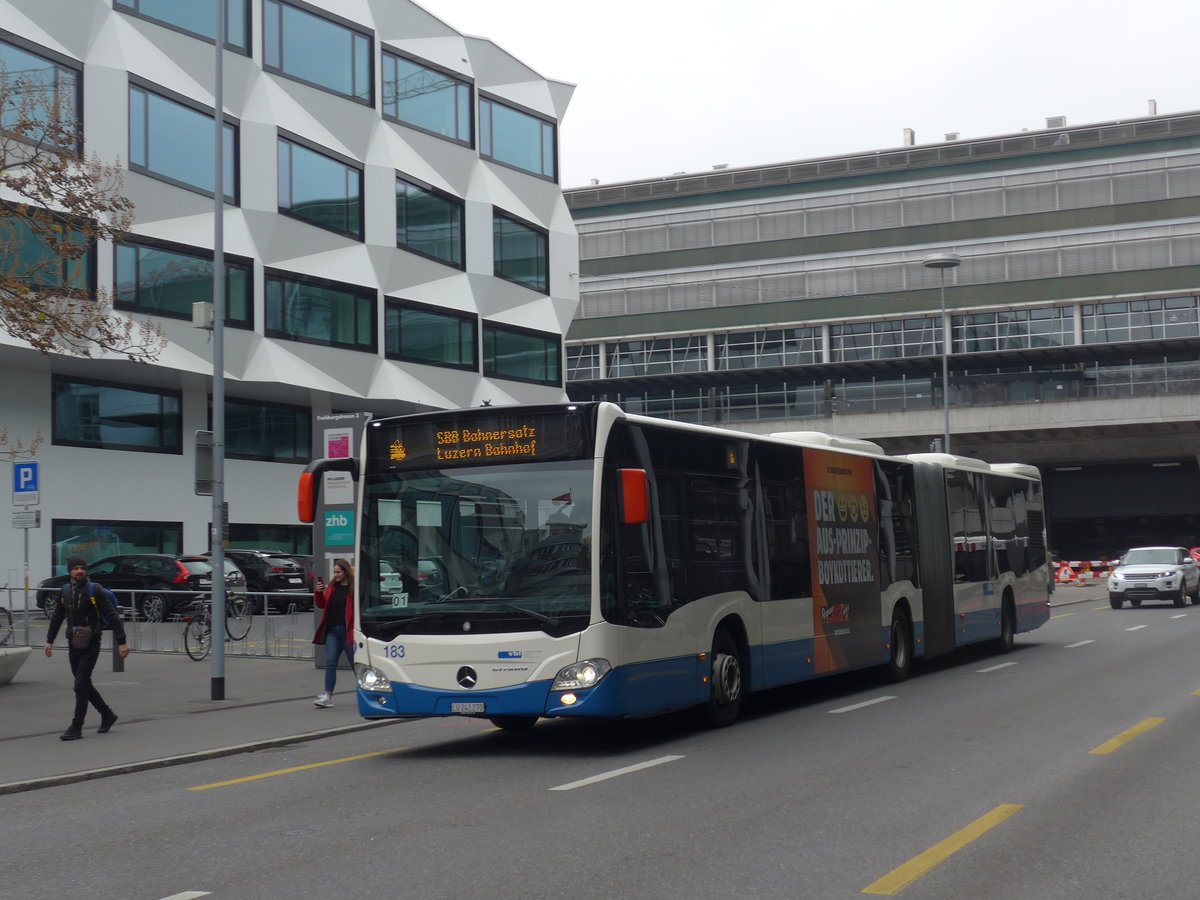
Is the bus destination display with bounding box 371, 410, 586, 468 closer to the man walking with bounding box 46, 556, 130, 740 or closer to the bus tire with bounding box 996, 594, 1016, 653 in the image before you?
the man walking with bounding box 46, 556, 130, 740

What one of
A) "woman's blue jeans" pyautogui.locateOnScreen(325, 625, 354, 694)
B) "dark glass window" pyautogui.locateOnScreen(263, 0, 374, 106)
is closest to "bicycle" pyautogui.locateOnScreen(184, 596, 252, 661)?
"woman's blue jeans" pyautogui.locateOnScreen(325, 625, 354, 694)

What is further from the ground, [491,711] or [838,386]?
[838,386]

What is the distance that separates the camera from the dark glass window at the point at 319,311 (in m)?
37.9

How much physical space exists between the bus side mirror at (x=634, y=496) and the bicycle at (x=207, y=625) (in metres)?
14.2

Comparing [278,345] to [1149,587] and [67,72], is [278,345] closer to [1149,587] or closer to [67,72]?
[67,72]

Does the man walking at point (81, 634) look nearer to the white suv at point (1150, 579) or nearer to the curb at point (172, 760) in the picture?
the curb at point (172, 760)

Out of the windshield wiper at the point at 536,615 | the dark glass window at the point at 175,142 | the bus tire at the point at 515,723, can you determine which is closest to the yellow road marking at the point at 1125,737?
the windshield wiper at the point at 536,615

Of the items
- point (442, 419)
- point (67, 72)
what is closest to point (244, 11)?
point (67, 72)

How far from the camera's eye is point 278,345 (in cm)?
3769

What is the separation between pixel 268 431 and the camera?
135 feet

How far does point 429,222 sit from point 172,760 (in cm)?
3293

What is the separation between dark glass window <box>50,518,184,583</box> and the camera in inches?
1379

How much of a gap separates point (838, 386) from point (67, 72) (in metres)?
44.6

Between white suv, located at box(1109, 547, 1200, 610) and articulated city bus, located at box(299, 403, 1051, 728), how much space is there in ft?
80.8
